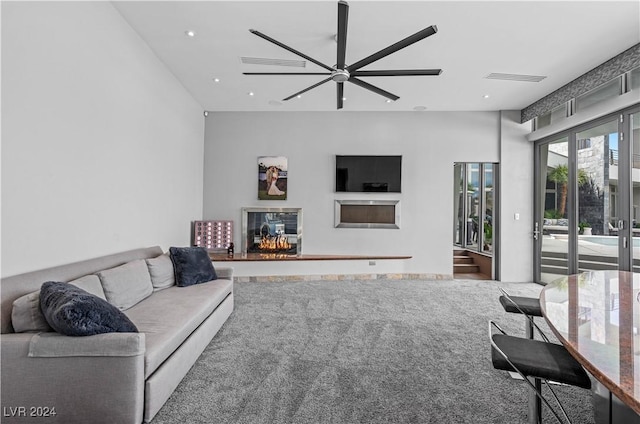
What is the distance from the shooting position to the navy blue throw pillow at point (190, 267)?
336cm

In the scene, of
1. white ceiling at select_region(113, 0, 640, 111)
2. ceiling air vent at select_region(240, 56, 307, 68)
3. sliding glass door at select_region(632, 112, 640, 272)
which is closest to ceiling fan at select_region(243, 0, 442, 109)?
white ceiling at select_region(113, 0, 640, 111)

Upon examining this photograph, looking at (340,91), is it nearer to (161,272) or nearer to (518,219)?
(161,272)

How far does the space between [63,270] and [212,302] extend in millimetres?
1185

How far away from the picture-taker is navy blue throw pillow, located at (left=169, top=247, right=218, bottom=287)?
132 inches

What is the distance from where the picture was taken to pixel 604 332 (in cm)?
123

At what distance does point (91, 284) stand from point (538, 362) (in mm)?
2817

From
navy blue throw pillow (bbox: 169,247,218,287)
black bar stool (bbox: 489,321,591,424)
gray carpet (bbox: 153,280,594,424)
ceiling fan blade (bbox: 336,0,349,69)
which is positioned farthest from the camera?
navy blue throw pillow (bbox: 169,247,218,287)

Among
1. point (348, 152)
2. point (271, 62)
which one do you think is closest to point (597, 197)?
point (348, 152)

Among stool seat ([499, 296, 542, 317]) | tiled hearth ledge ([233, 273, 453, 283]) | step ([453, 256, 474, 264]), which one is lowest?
tiled hearth ledge ([233, 273, 453, 283])

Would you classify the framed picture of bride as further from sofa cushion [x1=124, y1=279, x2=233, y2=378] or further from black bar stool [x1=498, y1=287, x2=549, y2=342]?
black bar stool [x1=498, y1=287, x2=549, y2=342]

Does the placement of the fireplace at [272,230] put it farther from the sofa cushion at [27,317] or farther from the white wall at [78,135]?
the sofa cushion at [27,317]

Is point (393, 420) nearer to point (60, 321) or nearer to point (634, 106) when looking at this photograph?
point (60, 321)

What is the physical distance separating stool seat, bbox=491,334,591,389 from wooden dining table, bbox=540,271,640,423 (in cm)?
10

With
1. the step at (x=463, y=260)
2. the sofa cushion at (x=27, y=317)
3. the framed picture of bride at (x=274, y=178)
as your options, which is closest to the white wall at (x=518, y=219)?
the step at (x=463, y=260)
